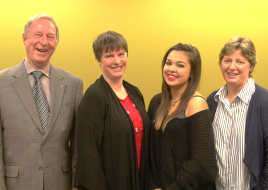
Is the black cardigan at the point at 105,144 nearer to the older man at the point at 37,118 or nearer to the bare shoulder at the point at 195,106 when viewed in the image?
the older man at the point at 37,118

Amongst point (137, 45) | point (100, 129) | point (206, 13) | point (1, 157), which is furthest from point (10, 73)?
point (206, 13)

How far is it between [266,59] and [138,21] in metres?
1.69

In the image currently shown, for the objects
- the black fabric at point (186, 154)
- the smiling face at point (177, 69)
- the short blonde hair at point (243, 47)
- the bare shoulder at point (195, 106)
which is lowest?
the black fabric at point (186, 154)

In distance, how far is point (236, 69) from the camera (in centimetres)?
189

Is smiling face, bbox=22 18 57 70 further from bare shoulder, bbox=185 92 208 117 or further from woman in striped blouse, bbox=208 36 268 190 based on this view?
woman in striped blouse, bbox=208 36 268 190

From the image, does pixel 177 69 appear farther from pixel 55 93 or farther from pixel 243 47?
pixel 55 93

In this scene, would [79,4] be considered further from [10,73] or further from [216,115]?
[216,115]

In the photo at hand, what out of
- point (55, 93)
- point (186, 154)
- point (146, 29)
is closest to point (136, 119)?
point (186, 154)

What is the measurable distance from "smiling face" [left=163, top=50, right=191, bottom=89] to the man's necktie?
88 centimetres

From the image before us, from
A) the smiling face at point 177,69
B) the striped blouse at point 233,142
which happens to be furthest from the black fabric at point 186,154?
the smiling face at point 177,69

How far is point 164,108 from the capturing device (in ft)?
6.40

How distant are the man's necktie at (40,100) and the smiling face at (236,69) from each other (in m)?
1.32

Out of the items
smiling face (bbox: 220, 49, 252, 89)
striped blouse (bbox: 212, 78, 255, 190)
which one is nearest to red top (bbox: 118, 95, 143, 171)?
striped blouse (bbox: 212, 78, 255, 190)

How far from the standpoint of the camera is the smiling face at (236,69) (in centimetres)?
189
